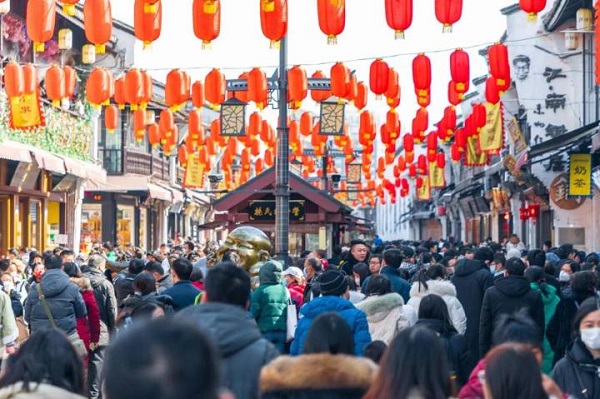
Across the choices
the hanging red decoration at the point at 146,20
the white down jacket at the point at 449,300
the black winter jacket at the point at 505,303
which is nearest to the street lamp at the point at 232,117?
the hanging red decoration at the point at 146,20

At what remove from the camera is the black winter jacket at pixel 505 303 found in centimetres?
1204

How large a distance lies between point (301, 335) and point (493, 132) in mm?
27813

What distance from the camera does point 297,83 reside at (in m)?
23.7

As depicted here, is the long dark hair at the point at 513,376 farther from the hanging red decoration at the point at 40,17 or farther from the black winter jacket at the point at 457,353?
the hanging red decoration at the point at 40,17

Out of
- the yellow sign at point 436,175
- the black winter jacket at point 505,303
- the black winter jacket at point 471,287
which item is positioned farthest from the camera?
the yellow sign at point 436,175

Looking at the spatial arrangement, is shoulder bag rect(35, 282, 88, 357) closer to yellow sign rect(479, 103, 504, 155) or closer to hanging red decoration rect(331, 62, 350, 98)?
hanging red decoration rect(331, 62, 350, 98)

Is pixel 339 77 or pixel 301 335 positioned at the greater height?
pixel 339 77

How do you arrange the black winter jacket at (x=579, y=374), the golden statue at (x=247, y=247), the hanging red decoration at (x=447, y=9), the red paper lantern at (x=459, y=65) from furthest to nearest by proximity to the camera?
the red paper lantern at (x=459, y=65) → the hanging red decoration at (x=447, y=9) → the golden statue at (x=247, y=247) → the black winter jacket at (x=579, y=374)

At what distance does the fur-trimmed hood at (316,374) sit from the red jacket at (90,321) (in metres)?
7.79

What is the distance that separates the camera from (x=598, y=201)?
102 ft

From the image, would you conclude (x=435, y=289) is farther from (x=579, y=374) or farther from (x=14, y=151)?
(x=14, y=151)

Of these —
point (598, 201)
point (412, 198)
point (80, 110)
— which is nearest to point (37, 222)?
point (80, 110)

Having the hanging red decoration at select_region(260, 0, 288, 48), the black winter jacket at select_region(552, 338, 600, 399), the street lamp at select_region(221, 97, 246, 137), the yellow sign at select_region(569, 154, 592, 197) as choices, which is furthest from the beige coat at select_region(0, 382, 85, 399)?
the yellow sign at select_region(569, 154, 592, 197)

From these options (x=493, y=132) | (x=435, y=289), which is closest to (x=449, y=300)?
(x=435, y=289)
